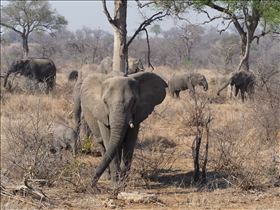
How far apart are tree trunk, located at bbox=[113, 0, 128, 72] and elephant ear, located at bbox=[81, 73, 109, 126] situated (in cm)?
230

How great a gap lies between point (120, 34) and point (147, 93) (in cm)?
254

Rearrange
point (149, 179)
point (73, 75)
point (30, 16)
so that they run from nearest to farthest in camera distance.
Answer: point (149, 179) → point (73, 75) → point (30, 16)

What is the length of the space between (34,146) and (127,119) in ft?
4.23

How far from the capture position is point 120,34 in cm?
855

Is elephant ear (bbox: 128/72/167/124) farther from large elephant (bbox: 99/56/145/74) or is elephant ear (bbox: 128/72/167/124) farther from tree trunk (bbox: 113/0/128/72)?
large elephant (bbox: 99/56/145/74)

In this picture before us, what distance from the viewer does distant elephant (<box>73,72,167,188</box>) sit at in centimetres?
562

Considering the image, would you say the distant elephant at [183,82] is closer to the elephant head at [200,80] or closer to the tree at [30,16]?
the elephant head at [200,80]

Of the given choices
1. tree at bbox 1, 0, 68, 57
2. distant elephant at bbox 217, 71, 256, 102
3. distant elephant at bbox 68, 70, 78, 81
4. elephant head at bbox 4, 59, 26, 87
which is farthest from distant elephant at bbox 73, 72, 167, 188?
tree at bbox 1, 0, 68, 57

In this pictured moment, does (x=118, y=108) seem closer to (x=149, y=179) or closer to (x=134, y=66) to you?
(x=149, y=179)

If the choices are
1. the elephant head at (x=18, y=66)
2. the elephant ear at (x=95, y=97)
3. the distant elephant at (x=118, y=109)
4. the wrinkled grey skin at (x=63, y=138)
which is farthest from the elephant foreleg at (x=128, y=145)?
the elephant head at (x=18, y=66)

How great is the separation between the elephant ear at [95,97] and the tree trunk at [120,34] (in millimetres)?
2299

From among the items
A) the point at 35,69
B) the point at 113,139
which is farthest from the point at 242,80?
the point at 113,139

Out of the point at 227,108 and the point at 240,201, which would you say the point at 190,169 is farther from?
the point at 227,108

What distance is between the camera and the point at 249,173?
5910 mm
